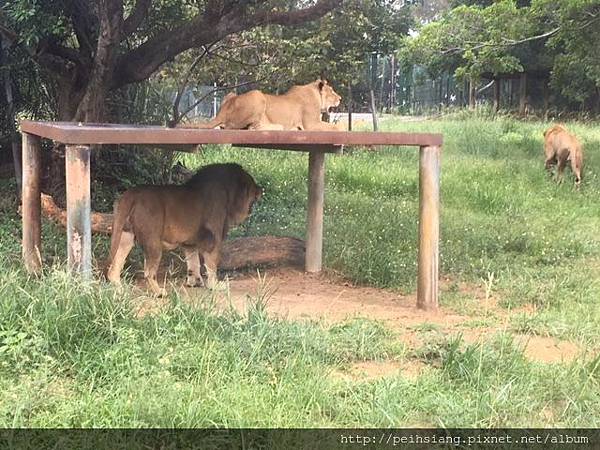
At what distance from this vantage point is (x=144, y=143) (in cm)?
503

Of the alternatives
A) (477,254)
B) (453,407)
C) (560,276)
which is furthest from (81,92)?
(453,407)

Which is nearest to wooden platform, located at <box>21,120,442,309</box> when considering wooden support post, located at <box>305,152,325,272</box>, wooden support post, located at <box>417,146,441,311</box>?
wooden support post, located at <box>417,146,441,311</box>

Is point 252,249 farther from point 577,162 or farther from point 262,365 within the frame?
point 577,162

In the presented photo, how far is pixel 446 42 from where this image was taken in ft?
60.5

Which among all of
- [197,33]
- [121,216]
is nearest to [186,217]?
[121,216]

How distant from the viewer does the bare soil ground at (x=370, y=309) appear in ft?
15.4

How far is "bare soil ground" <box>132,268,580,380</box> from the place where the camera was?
470cm

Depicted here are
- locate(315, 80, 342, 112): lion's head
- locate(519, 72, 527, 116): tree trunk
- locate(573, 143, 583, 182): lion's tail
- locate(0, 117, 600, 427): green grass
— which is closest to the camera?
locate(0, 117, 600, 427): green grass

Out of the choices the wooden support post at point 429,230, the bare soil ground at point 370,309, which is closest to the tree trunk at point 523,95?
the bare soil ground at point 370,309

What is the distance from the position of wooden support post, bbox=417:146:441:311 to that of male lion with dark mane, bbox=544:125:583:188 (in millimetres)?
8140

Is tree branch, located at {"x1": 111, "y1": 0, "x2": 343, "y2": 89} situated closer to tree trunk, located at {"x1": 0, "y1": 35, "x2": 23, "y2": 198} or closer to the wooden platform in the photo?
tree trunk, located at {"x1": 0, "y1": 35, "x2": 23, "y2": 198}

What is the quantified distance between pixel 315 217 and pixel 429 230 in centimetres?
199

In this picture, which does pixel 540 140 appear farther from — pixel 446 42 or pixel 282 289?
pixel 282 289

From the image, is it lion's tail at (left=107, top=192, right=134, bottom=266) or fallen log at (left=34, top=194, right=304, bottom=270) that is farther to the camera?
fallen log at (left=34, top=194, right=304, bottom=270)
